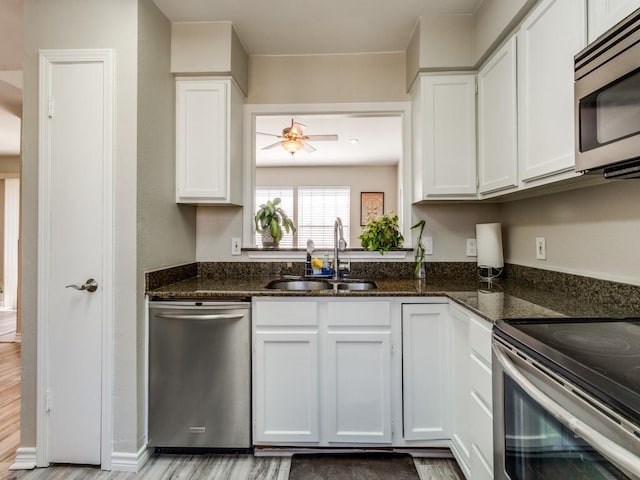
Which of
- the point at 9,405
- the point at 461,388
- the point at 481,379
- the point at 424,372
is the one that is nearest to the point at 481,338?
the point at 481,379

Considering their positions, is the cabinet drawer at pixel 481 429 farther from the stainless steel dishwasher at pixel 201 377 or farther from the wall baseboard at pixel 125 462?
the wall baseboard at pixel 125 462

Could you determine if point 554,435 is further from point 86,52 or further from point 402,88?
point 86,52

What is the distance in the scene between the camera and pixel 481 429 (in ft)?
4.55

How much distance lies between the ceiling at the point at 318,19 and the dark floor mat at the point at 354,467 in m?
2.47

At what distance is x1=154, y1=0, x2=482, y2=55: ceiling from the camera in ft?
6.42

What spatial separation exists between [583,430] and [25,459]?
7.82 ft

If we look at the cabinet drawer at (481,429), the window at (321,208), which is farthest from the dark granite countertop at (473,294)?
the window at (321,208)

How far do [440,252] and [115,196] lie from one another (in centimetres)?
200

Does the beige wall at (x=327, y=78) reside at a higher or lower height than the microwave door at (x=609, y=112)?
higher

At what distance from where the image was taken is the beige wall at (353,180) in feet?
21.6

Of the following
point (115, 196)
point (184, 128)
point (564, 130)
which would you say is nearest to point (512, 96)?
point (564, 130)

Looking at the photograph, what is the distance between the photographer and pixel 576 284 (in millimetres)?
1588

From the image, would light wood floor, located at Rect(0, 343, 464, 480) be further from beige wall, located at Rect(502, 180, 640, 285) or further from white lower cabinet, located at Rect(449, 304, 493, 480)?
beige wall, located at Rect(502, 180, 640, 285)

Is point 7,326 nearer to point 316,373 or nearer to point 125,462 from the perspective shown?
point 125,462
